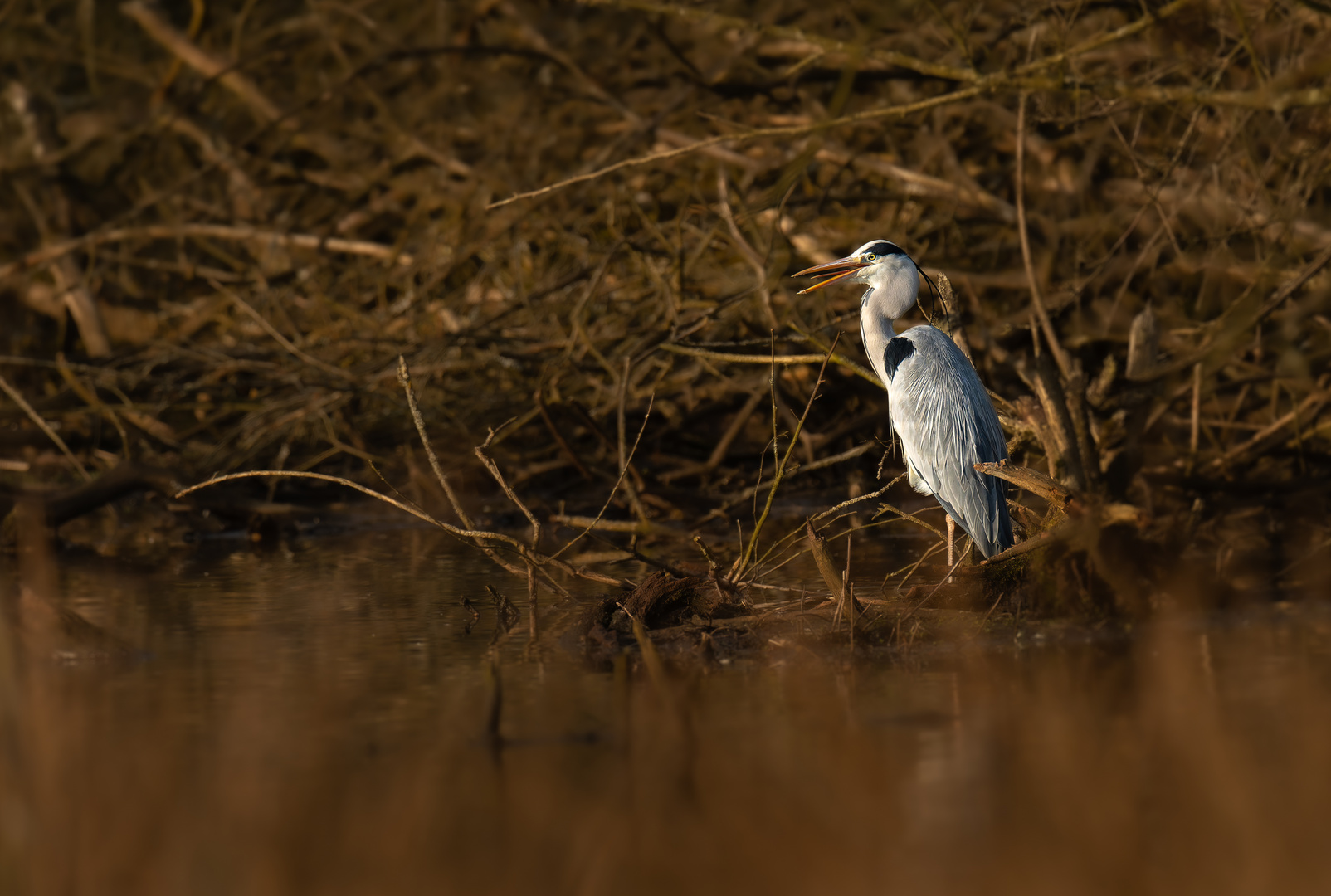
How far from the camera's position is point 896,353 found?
6.39 meters

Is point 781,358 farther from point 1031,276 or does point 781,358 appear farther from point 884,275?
point 1031,276

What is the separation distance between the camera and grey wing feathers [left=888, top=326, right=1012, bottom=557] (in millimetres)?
5914

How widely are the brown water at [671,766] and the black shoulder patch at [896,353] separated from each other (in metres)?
1.43

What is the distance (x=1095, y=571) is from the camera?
17.8 feet

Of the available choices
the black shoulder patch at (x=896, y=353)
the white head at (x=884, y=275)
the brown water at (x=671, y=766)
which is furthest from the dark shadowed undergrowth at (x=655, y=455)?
the white head at (x=884, y=275)

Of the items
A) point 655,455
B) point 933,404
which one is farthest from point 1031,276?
point 655,455

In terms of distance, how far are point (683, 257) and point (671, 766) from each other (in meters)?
5.02

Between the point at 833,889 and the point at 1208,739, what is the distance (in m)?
1.30

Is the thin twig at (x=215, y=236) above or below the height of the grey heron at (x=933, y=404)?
above

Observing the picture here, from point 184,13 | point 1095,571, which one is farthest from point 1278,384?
point 184,13

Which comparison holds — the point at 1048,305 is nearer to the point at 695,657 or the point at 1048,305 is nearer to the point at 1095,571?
the point at 1095,571

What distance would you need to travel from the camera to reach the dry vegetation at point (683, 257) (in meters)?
6.85

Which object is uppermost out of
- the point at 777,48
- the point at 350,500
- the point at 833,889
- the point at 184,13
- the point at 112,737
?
the point at 184,13

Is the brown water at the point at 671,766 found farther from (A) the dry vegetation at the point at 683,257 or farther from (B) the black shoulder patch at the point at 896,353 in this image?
(B) the black shoulder patch at the point at 896,353
